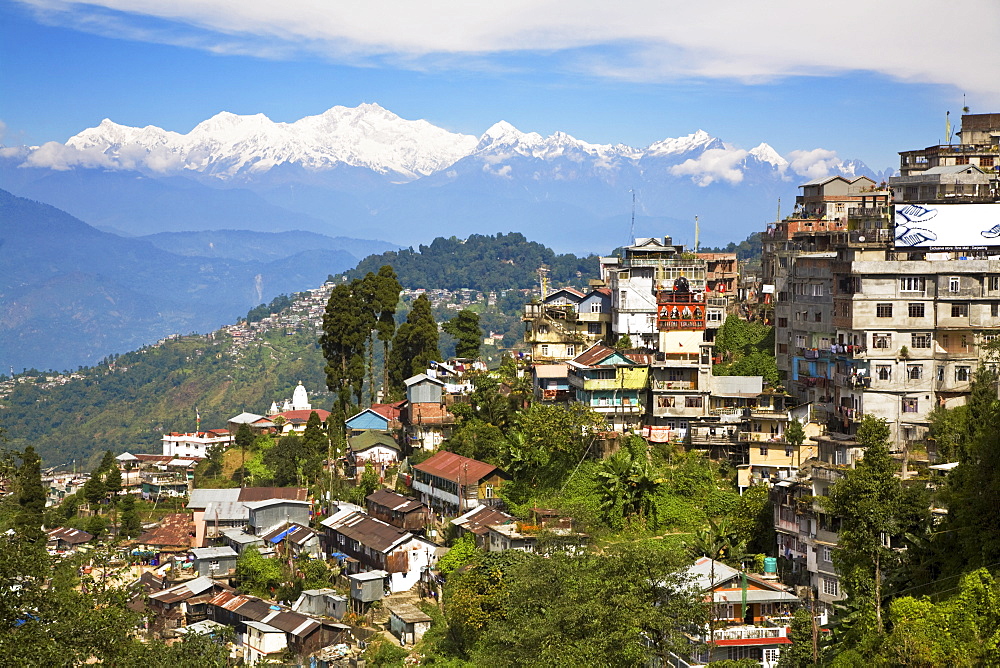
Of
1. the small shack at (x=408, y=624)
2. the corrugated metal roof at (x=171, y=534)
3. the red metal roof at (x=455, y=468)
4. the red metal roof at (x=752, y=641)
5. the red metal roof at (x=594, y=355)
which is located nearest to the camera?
the red metal roof at (x=752, y=641)

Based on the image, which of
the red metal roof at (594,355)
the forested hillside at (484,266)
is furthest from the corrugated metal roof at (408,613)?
the forested hillside at (484,266)

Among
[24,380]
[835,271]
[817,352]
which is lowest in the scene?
[24,380]

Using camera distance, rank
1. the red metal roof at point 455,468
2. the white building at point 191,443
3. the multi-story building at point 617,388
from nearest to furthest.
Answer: the multi-story building at point 617,388 → the red metal roof at point 455,468 → the white building at point 191,443

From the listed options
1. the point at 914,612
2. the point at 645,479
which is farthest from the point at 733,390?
the point at 914,612

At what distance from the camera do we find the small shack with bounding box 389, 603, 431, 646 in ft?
132

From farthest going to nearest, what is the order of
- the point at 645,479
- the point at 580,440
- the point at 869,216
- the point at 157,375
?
the point at 157,375, the point at 869,216, the point at 580,440, the point at 645,479

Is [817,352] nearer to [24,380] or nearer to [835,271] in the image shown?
[835,271]

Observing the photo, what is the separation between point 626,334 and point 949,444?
1785 centimetres

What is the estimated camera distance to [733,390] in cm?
4391

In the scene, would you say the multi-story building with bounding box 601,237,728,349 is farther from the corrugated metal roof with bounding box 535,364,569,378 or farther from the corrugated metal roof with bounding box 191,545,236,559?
the corrugated metal roof with bounding box 191,545,236,559

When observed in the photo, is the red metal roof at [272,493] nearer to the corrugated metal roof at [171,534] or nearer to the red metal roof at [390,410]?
the corrugated metal roof at [171,534]

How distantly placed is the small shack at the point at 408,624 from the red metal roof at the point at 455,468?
5.83m

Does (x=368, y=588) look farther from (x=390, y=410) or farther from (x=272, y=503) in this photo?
(x=390, y=410)

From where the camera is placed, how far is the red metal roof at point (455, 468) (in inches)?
1802
